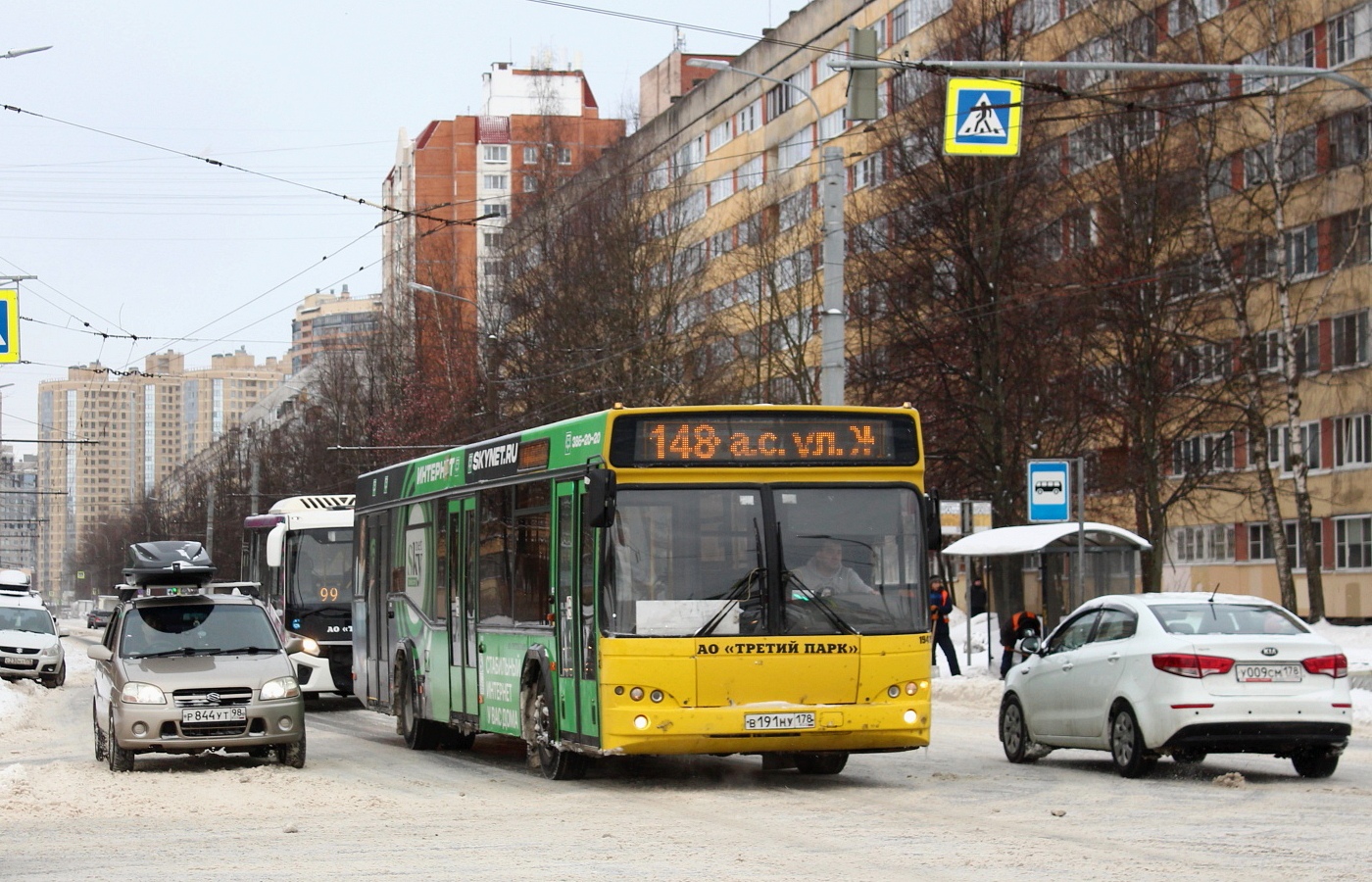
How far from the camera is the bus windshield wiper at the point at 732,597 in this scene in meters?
14.3

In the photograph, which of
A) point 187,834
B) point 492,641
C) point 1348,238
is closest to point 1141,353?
point 1348,238

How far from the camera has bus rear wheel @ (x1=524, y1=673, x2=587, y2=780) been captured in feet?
51.2

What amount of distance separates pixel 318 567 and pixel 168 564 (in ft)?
21.4

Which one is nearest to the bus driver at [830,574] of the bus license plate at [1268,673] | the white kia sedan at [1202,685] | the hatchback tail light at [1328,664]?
the white kia sedan at [1202,685]

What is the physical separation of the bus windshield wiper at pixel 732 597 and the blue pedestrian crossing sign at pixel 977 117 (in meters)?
5.76

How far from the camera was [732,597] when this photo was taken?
14398 millimetres

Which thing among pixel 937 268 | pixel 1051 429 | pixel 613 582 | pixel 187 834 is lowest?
pixel 187 834

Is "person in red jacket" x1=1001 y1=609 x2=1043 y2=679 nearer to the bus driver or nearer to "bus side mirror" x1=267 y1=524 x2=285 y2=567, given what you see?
the bus driver

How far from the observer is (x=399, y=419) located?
64625 mm

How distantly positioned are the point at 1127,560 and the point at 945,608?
2905 millimetres

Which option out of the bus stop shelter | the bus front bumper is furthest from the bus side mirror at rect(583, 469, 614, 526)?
the bus stop shelter

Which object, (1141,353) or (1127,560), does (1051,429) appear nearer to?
(1141,353)

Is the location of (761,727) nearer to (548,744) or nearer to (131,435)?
(548,744)

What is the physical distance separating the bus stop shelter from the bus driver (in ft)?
46.4
